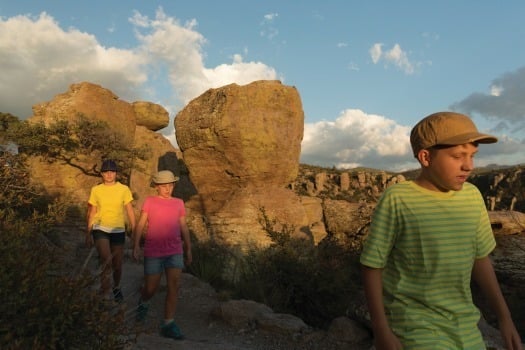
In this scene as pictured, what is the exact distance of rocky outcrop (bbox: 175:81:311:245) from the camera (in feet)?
31.9

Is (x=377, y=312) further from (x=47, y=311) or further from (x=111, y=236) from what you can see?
(x=111, y=236)

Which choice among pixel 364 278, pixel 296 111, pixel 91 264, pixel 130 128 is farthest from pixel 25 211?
pixel 364 278

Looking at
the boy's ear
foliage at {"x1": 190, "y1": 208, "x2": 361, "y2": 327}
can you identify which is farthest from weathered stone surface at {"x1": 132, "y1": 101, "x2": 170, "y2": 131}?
the boy's ear

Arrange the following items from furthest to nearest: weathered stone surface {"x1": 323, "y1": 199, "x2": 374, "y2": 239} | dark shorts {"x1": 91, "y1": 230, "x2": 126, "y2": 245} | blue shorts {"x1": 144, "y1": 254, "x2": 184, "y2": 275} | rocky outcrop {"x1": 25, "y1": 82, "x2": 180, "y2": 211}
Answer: rocky outcrop {"x1": 25, "y1": 82, "x2": 180, "y2": 211}, weathered stone surface {"x1": 323, "y1": 199, "x2": 374, "y2": 239}, dark shorts {"x1": 91, "y1": 230, "x2": 126, "y2": 245}, blue shorts {"x1": 144, "y1": 254, "x2": 184, "y2": 275}

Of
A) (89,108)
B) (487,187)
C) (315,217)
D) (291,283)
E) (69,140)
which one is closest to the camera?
(291,283)

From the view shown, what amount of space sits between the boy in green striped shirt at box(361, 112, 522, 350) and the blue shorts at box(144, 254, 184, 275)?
10.9 ft

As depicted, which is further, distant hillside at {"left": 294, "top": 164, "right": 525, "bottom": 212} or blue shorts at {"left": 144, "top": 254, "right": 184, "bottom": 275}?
distant hillside at {"left": 294, "top": 164, "right": 525, "bottom": 212}

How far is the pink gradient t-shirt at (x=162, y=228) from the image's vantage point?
4730mm

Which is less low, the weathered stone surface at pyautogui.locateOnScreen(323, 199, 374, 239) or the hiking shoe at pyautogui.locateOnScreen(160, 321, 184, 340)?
the weathered stone surface at pyautogui.locateOnScreen(323, 199, 374, 239)

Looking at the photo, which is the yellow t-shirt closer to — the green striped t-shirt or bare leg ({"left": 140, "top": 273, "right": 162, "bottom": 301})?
bare leg ({"left": 140, "top": 273, "right": 162, "bottom": 301})

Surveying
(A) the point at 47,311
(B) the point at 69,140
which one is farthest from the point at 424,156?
(B) the point at 69,140

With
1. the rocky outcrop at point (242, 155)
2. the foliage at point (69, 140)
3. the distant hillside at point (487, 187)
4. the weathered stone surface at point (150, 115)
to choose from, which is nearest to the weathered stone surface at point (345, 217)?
the rocky outcrop at point (242, 155)

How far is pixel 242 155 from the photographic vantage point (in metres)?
10.0

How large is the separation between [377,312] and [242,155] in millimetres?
8461
